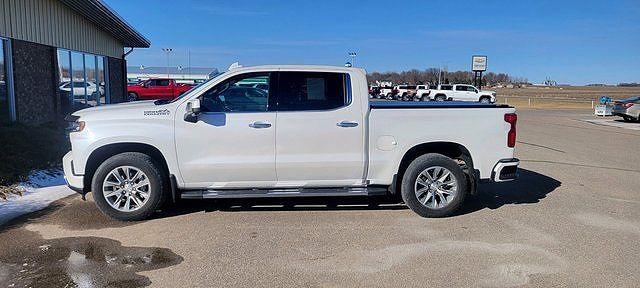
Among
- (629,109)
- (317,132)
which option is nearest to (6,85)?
(317,132)

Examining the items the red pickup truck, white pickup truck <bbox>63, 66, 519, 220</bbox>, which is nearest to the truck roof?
white pickup truck <bbox>63, 66, 519, 220</bbox>

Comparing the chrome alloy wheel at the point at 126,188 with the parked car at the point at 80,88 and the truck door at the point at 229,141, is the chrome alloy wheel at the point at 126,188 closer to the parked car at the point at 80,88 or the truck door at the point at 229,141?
the truck door at the point at 229,141

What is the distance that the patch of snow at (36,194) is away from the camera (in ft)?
20.1

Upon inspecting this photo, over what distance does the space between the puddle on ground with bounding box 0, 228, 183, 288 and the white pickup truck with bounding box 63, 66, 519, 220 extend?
85 centimetres

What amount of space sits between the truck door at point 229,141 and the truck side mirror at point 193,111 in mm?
60

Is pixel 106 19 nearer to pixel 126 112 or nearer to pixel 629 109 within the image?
pixel 126 112

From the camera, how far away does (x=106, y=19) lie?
55.2ft

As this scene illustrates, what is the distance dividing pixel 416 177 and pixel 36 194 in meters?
5.23

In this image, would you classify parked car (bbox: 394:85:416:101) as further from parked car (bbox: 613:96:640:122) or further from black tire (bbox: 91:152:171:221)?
black tire (bbox: 91:152:171:221)

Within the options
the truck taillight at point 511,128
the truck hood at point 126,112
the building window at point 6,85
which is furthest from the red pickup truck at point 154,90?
the truck taillight at point 511,128

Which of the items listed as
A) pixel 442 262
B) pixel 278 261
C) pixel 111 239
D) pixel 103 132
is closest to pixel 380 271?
pixel 442 262

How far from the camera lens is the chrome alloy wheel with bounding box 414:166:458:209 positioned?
608 cm

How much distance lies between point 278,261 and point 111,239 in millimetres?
1867

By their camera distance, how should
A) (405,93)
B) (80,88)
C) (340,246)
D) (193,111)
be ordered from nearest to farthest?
(340,246), (193,111), (80,88), (405,93)
